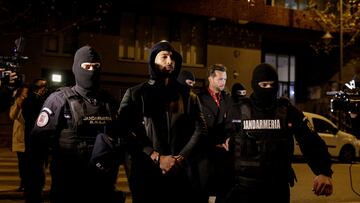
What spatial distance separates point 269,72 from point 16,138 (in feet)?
20.0

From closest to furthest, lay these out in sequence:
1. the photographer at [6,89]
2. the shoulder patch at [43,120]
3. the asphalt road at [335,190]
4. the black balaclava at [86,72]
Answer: the shoulder patch at [43,120], the black balaclava at [86,72], the photographer at [6,89], the asphalt road at [335,190]

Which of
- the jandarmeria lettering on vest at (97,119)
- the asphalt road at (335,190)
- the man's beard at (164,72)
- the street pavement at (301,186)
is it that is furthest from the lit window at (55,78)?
the man's beard at (164,72)

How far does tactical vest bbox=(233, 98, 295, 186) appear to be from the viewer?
4586 mm

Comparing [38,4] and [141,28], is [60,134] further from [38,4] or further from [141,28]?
[141,28]

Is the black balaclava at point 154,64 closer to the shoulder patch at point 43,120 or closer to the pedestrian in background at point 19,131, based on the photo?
the shoulder patch at point 43,120

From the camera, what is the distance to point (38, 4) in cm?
2025

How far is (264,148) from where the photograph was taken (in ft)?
15.1

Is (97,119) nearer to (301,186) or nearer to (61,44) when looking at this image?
(301,186)

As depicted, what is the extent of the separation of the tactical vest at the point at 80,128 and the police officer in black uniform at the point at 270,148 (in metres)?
1.26

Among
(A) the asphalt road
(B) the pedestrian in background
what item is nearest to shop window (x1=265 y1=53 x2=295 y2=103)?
(A) the asphalt road

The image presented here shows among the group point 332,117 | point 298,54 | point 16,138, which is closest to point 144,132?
point 16,138

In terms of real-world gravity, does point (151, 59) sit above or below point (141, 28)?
below

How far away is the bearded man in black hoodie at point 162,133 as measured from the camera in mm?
4020

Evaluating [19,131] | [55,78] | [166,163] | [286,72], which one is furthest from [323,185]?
[286,72]
